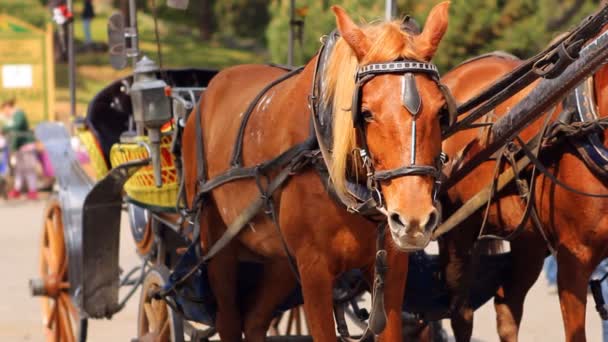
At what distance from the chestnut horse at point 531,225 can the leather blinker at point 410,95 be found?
3.86 feet

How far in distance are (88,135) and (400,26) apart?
105 inches

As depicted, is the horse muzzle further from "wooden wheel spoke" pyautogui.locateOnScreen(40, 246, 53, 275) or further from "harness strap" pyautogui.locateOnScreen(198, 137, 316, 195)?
"wooden wheel spoke" pyautogui.locateOnScreen(40, 246, 53, 275)

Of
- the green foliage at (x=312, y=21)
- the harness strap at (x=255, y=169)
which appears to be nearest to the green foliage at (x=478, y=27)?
the green foliage at (x=312, y=21)

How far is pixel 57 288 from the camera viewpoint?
20.0 feet

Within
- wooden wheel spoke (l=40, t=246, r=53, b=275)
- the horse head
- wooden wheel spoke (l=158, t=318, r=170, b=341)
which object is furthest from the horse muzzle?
wooden wheel spoke (l=40, t=246, r=53, b=275)

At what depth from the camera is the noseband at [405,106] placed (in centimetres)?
320

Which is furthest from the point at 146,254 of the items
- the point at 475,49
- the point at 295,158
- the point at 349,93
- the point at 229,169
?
the point at 475,49

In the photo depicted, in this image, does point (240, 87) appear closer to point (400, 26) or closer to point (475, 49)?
point (400, 26)

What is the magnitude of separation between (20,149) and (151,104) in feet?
34.7

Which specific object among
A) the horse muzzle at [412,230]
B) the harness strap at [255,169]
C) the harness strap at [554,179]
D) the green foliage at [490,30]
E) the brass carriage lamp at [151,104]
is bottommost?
the horse muzzle at [412,230]

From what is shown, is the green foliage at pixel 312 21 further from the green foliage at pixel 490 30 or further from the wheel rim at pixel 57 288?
the wheel rim at pixel 57 288

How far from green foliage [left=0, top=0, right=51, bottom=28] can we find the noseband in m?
23.6

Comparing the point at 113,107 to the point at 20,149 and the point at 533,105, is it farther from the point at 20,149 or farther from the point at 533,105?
the point at 20,149

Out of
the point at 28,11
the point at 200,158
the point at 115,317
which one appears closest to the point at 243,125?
the point at 200,158
